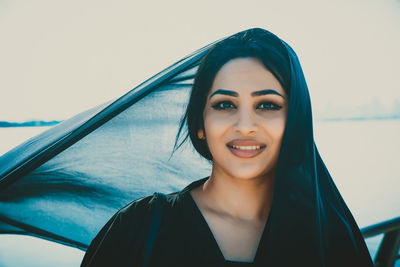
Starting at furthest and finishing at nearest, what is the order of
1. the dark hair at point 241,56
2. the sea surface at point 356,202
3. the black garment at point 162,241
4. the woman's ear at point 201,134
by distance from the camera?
the sea surface at point 356,202
the woman's ear at point 201,134
the dark hair at point 241,56
the black garment at point 162,241

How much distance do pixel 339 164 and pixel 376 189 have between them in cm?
395

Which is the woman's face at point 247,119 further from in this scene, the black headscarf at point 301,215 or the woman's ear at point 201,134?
the woman's ear at point 201,134

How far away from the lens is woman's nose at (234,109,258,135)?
1.04 meters

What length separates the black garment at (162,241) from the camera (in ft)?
3.36

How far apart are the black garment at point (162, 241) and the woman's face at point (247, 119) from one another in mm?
279

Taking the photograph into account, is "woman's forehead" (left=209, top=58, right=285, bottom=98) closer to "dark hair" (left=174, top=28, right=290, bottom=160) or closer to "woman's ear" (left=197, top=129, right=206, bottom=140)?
"dark hair" (left=174, top=28, right=290, bottom=160)

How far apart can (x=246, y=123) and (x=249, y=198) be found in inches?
15.1

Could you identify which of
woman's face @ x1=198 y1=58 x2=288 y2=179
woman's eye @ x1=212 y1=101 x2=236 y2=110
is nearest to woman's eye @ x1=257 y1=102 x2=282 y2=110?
woman's face @ x1=198 y1=58 x2=288 y2=179

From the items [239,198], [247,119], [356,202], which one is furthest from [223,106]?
[356,202]

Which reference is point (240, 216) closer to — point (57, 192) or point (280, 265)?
point (280, 265)

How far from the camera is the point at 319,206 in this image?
1139 mm

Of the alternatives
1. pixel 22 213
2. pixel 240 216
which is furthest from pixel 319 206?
pixel 22 213

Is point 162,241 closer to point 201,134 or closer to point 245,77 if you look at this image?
point 201,134

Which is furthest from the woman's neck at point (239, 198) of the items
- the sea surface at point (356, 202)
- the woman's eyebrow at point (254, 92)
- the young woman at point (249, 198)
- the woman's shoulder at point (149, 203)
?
the sea surface at point (356, 202)
